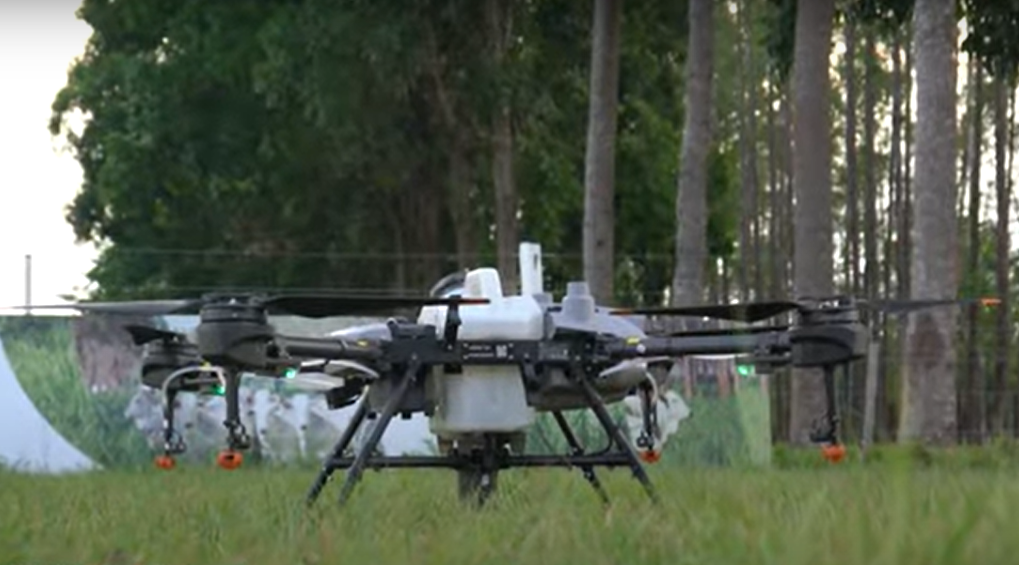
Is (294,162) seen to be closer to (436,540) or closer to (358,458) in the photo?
(358,458)

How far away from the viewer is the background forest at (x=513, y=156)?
109ft

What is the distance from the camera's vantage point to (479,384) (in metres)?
13.0

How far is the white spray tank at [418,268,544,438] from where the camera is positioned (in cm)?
1288

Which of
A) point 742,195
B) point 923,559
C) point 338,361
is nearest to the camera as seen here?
point 923,559

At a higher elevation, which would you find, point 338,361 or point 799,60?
point 799,60

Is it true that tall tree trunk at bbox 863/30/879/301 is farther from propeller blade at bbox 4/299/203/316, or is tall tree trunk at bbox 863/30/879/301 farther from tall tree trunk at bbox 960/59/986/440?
propeller blade at bbox 4/299/203/316

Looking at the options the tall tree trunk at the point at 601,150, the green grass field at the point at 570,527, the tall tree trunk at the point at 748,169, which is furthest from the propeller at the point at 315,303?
the tall tree trunk at the point at 748,169

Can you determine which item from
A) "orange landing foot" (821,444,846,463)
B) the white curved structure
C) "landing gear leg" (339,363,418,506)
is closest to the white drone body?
"landing gear leg" (339,363,418,506)

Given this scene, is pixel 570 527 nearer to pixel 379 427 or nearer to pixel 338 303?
pixel 338 303

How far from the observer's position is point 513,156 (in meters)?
43.7

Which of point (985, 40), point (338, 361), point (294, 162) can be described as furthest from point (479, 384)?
point (294, 162)

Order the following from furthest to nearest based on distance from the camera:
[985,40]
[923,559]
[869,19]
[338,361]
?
1. [869,19]
2. [985,40]
3. [338,361]
4. [923,559]

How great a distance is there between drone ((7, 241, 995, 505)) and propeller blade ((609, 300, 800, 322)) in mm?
12

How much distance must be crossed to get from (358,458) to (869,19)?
22138 millimetres
